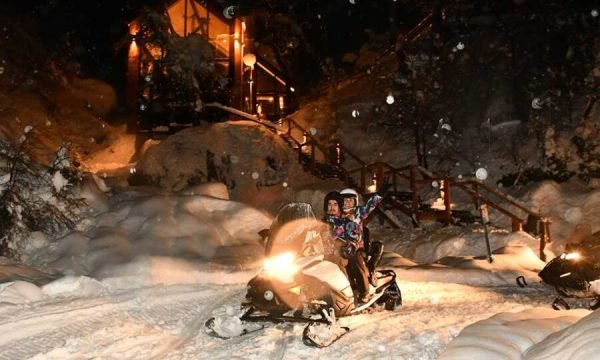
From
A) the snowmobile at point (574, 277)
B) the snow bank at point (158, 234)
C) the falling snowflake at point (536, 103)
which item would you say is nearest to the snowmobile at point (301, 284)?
the snowmobile at point (574, 277)

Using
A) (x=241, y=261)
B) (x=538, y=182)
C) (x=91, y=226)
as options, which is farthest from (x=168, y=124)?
(x=538, y=182)

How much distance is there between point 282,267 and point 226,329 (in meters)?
1.11

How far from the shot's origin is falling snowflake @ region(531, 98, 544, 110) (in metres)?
20.8

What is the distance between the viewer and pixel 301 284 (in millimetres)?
6117

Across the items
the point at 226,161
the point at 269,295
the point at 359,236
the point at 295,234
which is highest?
the point at 226,161

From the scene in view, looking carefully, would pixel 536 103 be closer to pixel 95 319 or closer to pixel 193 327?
pixel 193 327

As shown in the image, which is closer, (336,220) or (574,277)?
(336,220)

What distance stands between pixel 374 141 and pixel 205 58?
9612 millimetres

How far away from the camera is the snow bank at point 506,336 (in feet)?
15.2

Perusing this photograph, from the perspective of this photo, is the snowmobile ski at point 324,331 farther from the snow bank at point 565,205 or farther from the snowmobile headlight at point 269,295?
the snow bank at point 565,205

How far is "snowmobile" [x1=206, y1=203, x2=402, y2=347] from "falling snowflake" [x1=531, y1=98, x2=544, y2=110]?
1720 centimetres

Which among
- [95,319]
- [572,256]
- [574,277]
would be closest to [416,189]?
[572,256]

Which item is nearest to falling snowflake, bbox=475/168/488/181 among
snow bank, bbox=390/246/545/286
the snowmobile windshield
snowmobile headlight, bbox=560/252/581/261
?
snow bank, bbox=390/246/545/286

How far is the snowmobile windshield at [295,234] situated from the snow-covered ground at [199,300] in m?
1.01
